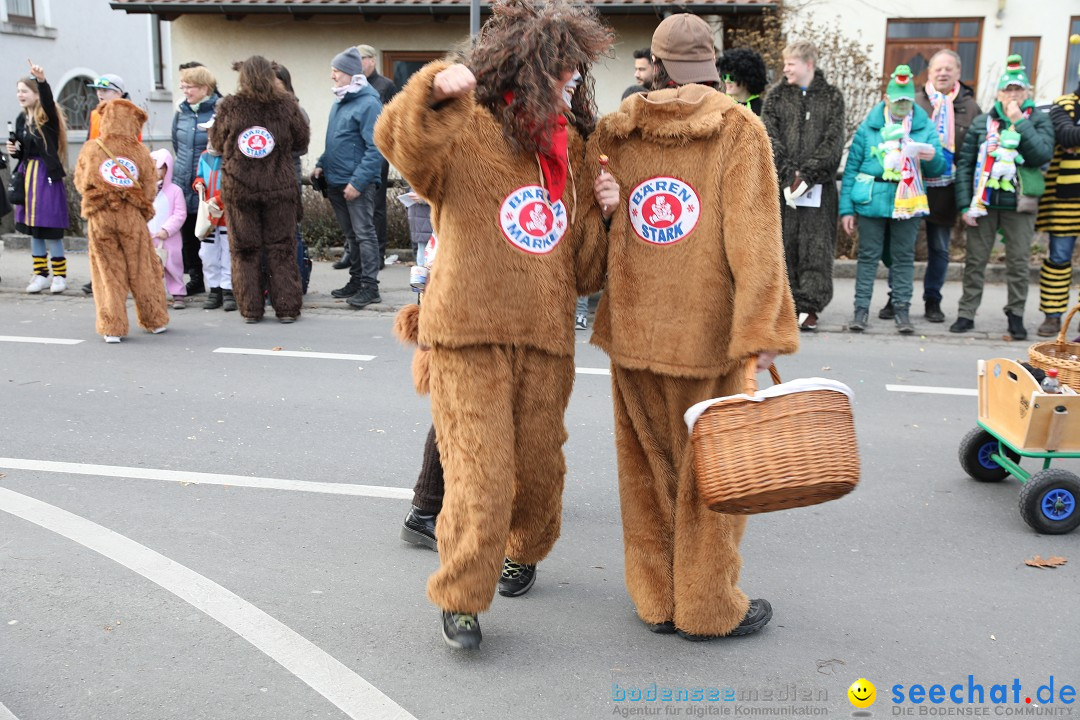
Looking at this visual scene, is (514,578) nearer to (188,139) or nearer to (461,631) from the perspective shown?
(461,631)

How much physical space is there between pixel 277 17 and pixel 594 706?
47.8ft

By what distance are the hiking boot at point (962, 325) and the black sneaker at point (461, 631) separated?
21.9ft

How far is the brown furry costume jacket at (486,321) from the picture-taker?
321 cm

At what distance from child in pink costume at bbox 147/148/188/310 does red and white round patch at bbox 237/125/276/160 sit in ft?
3.90

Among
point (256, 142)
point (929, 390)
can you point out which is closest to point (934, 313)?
point (929, 390)

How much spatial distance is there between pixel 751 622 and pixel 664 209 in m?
1.44

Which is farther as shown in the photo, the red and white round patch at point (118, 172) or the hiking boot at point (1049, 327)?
the hiking boot at point (1049, 327)

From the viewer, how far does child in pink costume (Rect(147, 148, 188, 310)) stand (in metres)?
9.71

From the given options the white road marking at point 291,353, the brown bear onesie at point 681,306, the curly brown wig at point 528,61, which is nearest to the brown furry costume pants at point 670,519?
the brown bear onesie at point 681,306

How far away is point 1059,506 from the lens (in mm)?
4605

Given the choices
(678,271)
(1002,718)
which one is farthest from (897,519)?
(678,271)

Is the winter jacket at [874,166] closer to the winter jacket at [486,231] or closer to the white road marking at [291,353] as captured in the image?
the white road marking at [291,353]

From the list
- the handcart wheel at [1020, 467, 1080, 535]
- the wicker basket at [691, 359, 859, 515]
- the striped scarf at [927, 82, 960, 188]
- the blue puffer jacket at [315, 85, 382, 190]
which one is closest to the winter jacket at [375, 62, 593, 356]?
the wicker basket at [691, 359, 859, 515]

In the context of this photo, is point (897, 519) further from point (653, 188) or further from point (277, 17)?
point (277, 17)
